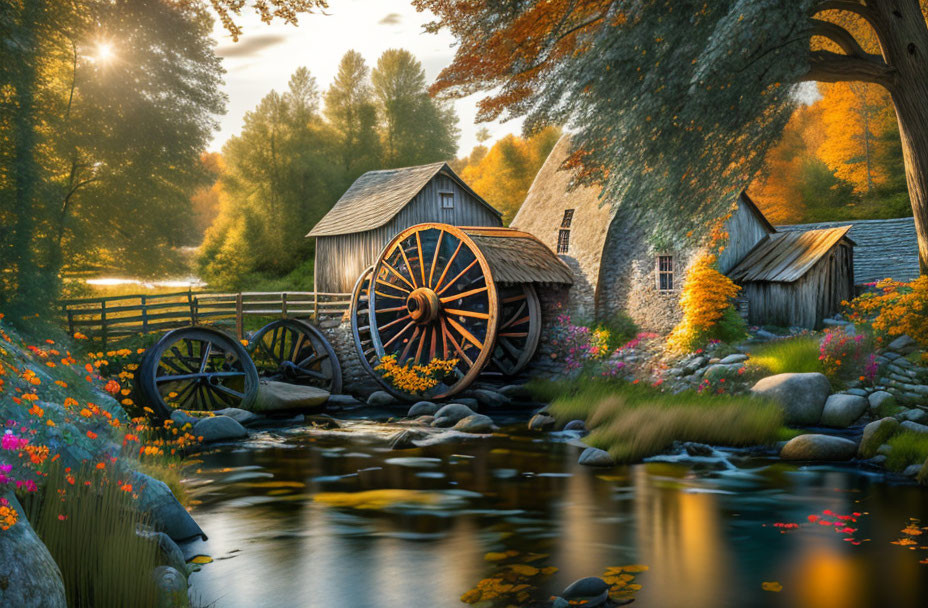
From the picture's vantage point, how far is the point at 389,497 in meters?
8.84

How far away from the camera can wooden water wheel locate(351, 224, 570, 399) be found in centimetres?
1708

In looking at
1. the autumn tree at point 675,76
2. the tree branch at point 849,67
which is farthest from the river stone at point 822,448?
the tree branch at point 849,67

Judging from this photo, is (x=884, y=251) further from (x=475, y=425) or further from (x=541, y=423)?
(x=475, y=425)

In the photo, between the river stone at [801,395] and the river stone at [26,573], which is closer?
the river stone at [26,573]

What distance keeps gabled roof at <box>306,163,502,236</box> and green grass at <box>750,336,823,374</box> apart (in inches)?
444

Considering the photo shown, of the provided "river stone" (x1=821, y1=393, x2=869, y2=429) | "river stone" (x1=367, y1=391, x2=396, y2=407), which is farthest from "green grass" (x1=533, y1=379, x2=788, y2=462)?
"river stone" (x1=367, y1=391, x2=396, y2=407)

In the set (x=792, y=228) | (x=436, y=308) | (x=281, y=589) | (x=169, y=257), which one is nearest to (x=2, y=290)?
(x=281, y=589)

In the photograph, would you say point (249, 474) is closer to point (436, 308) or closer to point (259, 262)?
point (436, 308)

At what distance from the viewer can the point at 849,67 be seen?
31.5 ft

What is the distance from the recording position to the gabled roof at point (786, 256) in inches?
604

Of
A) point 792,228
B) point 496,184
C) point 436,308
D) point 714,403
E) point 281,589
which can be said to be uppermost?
point 496,184

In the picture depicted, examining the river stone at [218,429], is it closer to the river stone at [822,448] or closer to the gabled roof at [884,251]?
the river stone at [822,448]

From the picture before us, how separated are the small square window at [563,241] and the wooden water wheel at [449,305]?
1.01 ft

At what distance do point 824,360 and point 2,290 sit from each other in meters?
12.0
